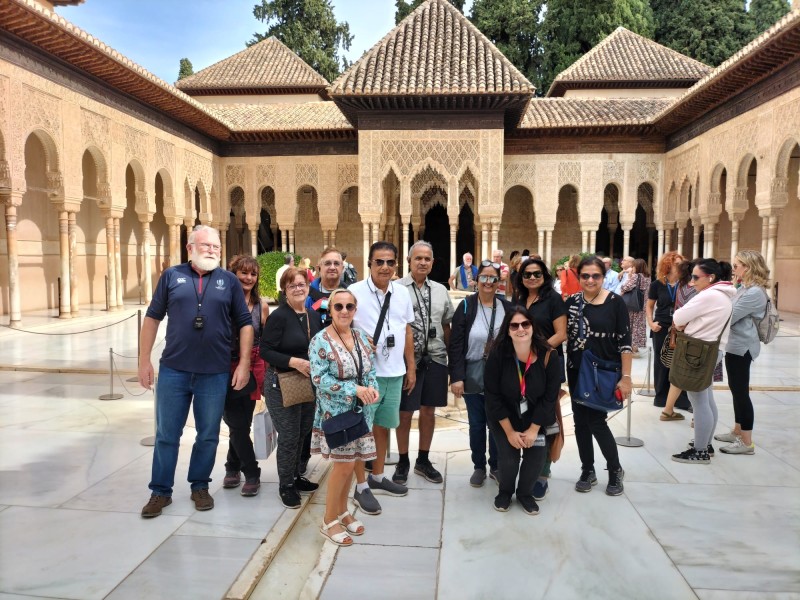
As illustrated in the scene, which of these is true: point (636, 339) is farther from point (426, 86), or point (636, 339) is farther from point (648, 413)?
point (426, 86)

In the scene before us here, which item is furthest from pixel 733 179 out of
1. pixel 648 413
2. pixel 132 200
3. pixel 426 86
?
pixel 132 200

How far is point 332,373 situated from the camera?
3045mm

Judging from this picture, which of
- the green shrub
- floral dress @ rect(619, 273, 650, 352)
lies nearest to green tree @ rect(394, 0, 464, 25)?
the green shrub

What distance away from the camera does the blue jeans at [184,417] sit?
11.0 feet

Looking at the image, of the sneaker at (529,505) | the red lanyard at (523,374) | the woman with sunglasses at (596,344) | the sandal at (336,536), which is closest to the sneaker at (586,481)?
the woman with sunglasses at (596,344)

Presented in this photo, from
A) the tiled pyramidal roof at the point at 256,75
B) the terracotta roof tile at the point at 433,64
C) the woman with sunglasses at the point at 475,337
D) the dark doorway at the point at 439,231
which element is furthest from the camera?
the tiled pyramidal roof at the point at 256,75

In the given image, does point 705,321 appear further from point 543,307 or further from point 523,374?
point 523,374

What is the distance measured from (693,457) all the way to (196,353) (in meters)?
3.59

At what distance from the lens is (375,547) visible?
120 inches

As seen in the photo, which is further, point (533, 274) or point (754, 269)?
point (754, 269)

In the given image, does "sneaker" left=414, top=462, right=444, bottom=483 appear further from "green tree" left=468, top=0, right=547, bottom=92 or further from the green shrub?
"green tree" left=468, top=0, right=547, bottom=92

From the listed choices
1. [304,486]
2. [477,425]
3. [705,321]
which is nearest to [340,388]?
[304,486]

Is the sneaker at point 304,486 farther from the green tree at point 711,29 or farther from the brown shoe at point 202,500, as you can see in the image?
the green tree at point 711,29

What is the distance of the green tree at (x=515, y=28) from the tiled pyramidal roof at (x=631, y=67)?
6.71 metres
